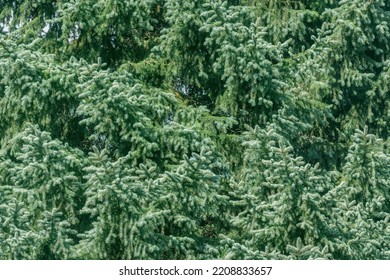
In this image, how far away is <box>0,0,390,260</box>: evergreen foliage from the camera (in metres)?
8.45

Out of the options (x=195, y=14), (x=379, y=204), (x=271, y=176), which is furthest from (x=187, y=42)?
(x=379, y=204)

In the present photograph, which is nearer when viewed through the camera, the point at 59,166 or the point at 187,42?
the point at 59,166

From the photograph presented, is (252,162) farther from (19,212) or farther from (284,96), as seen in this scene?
(19,212)

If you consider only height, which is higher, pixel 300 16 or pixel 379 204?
pixel 300 16

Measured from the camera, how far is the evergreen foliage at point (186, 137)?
845 cm

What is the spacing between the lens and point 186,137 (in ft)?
29.8

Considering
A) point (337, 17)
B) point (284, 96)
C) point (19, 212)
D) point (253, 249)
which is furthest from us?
point (337, 17)

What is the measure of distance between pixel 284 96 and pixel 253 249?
173 cm

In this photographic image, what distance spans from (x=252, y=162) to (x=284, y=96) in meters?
0.89

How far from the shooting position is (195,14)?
375 inches

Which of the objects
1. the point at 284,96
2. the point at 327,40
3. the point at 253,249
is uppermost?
the point at 327,40

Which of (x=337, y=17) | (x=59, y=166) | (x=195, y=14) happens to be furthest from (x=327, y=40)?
(x=59, y=166)

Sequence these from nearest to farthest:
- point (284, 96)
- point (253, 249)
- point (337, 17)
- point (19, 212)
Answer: point (19, 212) → point (253, 249) → point (284, 96) → point (337, 17)

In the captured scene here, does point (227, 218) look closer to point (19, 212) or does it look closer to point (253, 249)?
point (253, 249)
